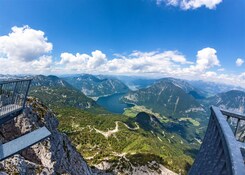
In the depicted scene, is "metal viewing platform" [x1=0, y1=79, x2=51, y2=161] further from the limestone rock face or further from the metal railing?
the limestone rock face

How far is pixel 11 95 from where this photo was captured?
967 inches

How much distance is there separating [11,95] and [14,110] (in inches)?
63.0

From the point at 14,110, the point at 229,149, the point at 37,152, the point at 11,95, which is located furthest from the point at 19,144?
the point at 229,149

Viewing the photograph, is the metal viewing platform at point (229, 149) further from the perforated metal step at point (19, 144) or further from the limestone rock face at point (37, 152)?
the limestone rock face at point (37, 152)

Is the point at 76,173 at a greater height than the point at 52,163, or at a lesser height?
lesser

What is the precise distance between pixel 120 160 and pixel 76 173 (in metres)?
97.7

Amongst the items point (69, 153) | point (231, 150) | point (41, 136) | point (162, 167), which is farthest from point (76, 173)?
point (162, 167)

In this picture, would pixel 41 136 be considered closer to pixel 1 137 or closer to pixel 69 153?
pixel 1 137

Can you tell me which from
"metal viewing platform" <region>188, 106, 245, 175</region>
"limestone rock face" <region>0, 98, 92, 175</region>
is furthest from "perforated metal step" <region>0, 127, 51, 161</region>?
"metal viewing platform" <region>188, 106, 245, 175</region>

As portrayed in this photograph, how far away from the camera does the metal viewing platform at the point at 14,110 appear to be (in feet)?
62.6

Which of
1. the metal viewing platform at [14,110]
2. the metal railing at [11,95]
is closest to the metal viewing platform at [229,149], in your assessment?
the metal viewing platform at [14,110]

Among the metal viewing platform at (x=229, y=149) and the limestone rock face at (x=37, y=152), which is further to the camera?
the limestone rock face at (x=37, y=152)

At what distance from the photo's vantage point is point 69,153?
146 ft

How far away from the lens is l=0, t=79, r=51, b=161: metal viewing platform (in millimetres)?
19084
